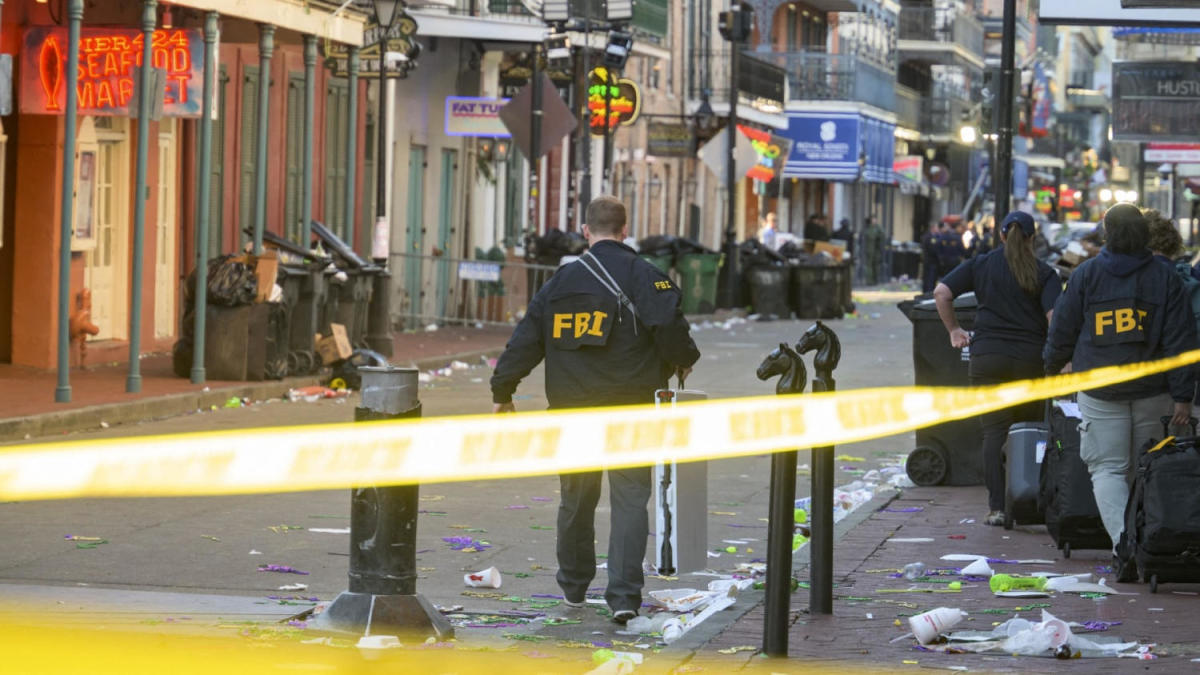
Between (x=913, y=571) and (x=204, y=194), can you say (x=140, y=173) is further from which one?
(x=913, y=571)

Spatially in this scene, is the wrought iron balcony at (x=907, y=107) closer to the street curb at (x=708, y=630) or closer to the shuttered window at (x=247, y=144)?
the shuttered window at (x=247, y=144)

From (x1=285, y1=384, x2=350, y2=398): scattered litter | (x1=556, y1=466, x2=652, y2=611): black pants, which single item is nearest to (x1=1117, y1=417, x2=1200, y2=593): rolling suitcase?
(x1=556, y1=466, x2=652, y2=611): black pants

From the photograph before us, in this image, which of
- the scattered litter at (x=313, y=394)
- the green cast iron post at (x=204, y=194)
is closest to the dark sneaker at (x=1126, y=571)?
the scattered litter at (x=313, y=394)

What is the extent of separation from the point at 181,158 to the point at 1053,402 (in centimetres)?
1376

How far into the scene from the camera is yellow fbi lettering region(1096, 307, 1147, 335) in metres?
10.5

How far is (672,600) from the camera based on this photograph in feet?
32.0

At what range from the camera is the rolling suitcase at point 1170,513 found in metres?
9.82

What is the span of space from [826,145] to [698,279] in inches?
969

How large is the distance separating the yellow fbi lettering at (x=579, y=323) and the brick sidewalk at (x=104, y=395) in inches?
284

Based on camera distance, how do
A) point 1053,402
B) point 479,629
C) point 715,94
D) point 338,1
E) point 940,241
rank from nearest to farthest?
point 479,629, point 1053,402, point 338,1, point 940,241, point 715,94

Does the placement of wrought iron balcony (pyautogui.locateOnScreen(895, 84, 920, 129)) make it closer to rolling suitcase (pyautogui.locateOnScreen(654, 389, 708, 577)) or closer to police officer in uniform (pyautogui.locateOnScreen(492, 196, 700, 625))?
rolling suitcase (pyautogui.locateOnScreen(654, 389, 708, 577))

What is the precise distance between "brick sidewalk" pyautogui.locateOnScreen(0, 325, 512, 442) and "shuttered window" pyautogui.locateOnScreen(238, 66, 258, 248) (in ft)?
8.70

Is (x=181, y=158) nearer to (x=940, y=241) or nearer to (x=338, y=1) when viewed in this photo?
(x=338, y=1)

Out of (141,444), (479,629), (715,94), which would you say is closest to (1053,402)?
(479,629)
